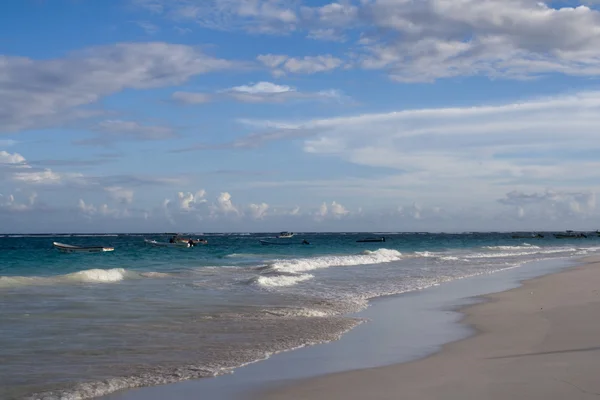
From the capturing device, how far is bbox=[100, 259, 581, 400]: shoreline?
8.53 m

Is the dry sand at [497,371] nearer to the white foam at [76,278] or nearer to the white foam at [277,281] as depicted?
the white foam at [277,281]

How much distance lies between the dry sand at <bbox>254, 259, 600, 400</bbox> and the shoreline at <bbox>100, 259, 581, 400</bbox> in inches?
14.6

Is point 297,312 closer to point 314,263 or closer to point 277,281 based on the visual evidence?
point 277,281

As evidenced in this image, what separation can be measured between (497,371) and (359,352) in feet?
8.61

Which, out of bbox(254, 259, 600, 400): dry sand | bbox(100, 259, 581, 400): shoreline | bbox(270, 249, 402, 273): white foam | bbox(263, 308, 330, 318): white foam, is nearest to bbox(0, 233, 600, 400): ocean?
bbox(263, 308, 330, 318): white foam

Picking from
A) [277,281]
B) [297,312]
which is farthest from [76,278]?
[297,312]

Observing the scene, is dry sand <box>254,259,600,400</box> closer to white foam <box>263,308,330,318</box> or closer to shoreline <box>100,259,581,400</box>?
shoreline <box>100,259,581,400</box>

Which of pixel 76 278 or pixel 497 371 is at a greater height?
pixel 497 371

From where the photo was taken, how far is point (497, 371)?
29.8 feet

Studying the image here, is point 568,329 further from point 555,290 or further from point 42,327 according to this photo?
point 42,327

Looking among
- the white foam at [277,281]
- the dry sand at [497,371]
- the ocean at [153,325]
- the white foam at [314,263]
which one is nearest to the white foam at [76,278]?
the ocean at [153,325]

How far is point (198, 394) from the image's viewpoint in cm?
827

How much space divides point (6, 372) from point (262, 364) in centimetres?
393

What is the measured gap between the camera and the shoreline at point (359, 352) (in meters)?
8.53
